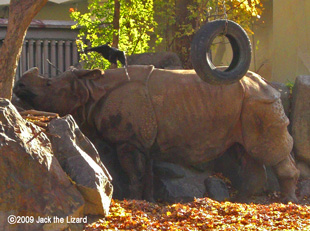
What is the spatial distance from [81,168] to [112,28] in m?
6.83

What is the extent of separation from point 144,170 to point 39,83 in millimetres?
1897

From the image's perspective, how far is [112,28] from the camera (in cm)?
1356

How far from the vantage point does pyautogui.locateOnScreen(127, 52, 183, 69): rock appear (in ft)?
41.7

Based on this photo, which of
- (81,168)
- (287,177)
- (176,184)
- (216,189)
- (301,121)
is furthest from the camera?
(301,121)

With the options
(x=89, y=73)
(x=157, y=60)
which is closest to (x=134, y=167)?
(x=89, y=73)

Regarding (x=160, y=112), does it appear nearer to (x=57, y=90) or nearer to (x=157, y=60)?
(x=57, y=90)

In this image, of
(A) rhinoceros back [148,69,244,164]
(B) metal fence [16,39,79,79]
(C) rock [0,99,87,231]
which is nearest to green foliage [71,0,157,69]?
(B) metal fence [16,39,79,79]

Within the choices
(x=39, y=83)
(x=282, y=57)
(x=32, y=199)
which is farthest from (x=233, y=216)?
(x=282, y=57)

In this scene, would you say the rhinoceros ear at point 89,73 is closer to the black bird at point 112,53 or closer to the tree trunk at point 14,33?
the black bird at point 112,53

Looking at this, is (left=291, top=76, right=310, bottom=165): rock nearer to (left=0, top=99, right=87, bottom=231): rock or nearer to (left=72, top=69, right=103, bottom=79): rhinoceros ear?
(left=72, top=69, right=103, bottom=79): rhinoceros ear

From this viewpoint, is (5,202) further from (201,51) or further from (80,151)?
(201,51)

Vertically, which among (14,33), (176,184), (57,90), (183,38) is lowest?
(176,184)

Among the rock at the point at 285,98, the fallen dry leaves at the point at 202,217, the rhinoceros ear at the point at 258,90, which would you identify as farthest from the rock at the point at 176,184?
the rock at the point at 285,98

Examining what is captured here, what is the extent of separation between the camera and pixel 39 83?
1031 cm
